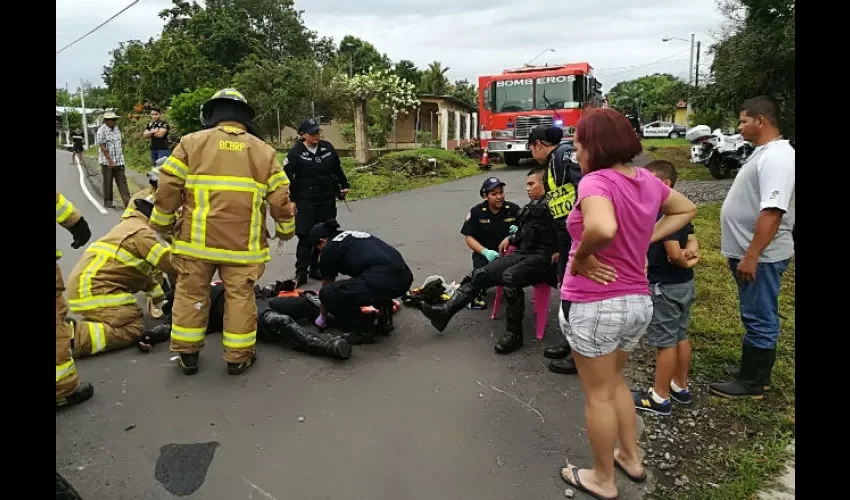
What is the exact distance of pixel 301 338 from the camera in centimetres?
420

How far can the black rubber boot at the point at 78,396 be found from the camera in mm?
3438

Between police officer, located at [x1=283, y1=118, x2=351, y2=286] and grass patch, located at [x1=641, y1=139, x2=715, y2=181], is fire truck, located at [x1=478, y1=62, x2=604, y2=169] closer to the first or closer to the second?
grass patch, located at [x1=641, y1=139, x2=715, y2=181]

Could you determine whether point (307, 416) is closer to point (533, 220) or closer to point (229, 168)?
point (229, 168)

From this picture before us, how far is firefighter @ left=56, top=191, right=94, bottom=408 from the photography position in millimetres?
3334

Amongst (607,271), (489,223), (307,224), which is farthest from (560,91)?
(607,271)

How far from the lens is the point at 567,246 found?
4090 mm

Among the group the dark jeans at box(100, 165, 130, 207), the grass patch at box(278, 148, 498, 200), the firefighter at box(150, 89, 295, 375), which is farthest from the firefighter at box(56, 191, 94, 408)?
the grass patch at box(278, 148, 498, 200)

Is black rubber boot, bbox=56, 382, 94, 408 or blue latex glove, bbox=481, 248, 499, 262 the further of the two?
blue latex glove, bbox=481, 248, 499, 262

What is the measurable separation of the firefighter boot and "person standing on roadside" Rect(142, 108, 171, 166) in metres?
7.64

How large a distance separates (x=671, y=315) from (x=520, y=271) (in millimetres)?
1246

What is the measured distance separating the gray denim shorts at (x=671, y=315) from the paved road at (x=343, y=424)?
65 centimetres

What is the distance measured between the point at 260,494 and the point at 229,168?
2.10m

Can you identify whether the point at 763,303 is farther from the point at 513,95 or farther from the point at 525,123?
the point at 513,95
